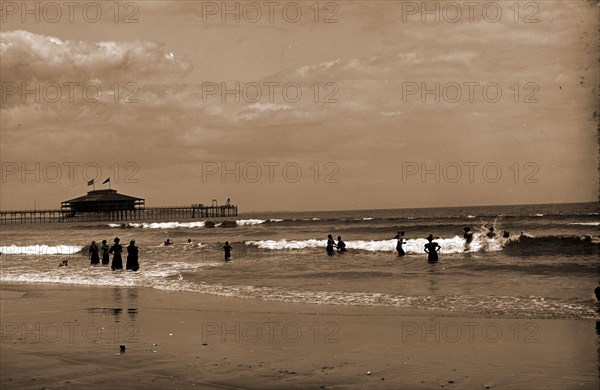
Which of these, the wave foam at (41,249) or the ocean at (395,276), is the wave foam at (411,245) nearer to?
the ocean at (395,276)

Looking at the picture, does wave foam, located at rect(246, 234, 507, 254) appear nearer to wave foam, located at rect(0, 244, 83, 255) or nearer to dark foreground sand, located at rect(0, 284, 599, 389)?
wave foam, located at rect(0, 244, 83, 255)

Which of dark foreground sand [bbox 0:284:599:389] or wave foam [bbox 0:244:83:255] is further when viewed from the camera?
wave foam [bbox 0:244:83:255]

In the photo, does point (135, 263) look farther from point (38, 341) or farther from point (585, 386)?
point (585, 386)

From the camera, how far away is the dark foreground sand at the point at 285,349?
31.6 ft

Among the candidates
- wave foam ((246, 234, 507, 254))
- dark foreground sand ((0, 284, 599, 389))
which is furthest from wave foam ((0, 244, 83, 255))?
dark foreground sand ((0, 284, 599, 389))

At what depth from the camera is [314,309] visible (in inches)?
674

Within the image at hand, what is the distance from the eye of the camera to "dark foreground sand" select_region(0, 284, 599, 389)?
9.64 metres

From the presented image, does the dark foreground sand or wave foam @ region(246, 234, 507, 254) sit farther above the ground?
wave foam @ region(246, 234, 507, 254)

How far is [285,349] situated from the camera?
11898mm

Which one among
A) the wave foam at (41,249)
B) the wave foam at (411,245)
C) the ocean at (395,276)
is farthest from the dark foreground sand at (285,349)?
the wave foam at (41,249)

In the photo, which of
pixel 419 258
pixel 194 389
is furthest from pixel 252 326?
pixel 419 258

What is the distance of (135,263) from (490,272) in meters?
14.6

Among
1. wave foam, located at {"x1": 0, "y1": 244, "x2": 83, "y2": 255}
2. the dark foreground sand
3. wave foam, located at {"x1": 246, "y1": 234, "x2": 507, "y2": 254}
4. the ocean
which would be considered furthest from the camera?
wave foam, located at {"x1": 0, "y1": 244, "x2": 83, "y2": 255}

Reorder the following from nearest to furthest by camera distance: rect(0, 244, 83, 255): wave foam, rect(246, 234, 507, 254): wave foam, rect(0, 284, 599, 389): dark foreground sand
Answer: rect(0, 284, 599, 389): dark foreground sand < rect(246, 234, 507, 254): wave foam < rect(0, 244, 83, 255): wave foam
